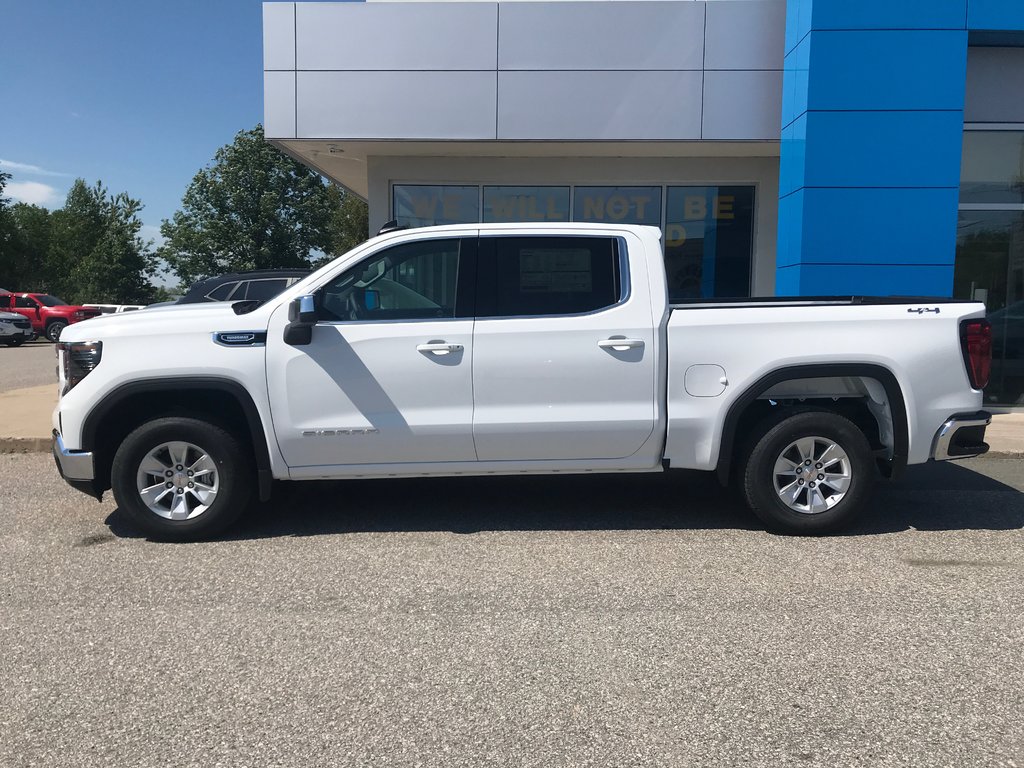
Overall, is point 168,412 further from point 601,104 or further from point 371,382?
point 601,104

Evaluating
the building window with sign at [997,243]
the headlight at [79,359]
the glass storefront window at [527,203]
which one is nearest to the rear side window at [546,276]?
the headlight at [79,359]

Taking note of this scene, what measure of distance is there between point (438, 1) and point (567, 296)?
24.3 ft

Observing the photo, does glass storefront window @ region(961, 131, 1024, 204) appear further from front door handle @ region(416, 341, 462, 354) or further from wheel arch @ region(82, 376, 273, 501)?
wheel arch @ region(82, 376, 273, 501)

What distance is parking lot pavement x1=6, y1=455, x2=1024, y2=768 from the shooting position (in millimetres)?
2982

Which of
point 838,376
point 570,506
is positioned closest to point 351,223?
point 570,506

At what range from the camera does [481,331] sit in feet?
17.3

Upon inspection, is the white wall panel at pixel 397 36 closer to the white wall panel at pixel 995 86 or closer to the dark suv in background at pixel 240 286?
the dark suv in background at pixel 240 286

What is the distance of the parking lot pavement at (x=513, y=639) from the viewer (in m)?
2.98

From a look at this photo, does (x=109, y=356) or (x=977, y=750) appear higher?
(x=109, y=356)

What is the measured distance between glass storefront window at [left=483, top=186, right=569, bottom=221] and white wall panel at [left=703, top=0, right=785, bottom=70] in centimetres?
314

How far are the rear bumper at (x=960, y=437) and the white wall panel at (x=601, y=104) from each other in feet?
22.1

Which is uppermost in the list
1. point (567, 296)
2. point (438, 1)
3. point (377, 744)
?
point (438, 1)

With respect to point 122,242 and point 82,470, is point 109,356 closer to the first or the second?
point 82,470

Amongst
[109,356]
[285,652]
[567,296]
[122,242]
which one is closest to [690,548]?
[567,296]
